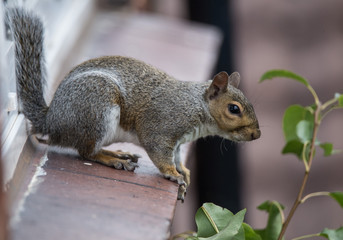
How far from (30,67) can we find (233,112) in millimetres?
695

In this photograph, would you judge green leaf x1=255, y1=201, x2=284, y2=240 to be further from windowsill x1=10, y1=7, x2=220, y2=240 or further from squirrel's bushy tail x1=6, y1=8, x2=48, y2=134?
squirrel's bushy tail x1=6, y1=8, x2=48, y2=134

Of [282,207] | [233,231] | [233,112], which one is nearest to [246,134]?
[233,112]

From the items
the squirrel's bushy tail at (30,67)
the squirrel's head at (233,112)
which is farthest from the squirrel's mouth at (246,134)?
the squirrel's bushy tail at (30,67)

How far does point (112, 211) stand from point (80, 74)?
1.90ft

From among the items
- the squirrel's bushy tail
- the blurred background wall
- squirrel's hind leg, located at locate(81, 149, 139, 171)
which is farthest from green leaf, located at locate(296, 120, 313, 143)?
the blurred background wall

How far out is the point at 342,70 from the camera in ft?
17.8

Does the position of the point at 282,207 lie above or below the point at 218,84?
below

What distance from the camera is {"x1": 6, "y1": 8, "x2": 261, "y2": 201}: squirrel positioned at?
1925 millimetres

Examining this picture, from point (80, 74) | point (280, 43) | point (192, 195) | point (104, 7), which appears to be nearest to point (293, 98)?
point (280, 43)

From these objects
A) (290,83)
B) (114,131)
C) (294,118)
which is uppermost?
(294,118)

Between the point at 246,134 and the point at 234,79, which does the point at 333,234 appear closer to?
the point at 246,134

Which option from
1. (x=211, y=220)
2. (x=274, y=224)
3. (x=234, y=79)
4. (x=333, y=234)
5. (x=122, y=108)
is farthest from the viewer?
(x=234, y=79)

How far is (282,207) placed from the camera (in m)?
1.99

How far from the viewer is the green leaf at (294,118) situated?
6.74 ft
